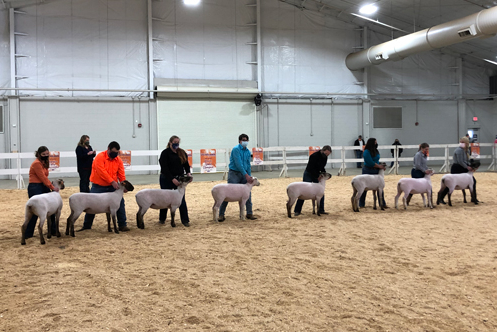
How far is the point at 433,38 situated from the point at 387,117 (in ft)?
23.8

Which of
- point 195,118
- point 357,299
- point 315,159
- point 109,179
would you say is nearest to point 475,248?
point 357,299

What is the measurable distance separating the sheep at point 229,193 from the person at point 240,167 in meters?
0.16

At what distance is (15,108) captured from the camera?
779 inches

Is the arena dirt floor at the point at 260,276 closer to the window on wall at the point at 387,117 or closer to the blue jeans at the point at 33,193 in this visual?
the blue jeans at the point at 33,193

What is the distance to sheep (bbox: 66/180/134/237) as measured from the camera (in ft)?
24.0

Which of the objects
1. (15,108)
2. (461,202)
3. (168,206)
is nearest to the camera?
(168,206)

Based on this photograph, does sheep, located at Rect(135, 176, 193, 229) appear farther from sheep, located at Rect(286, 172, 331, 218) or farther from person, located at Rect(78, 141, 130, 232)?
sheep, located at Rect(286, 172, 331, 218)

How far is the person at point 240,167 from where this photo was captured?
29.4ft

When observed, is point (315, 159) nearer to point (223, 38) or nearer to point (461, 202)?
point (461, 202)

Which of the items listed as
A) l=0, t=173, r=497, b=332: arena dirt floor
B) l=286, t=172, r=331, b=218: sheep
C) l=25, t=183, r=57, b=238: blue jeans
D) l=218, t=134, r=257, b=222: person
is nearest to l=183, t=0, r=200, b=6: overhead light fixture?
l=218, t=134, r=257, b=222: person

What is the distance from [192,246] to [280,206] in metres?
4.40

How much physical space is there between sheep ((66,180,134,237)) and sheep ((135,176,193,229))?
1.30 ft

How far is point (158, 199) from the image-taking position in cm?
812

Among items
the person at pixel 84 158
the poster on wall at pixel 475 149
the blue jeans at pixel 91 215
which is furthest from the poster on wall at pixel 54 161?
the poster on wall at pixel 475 149
